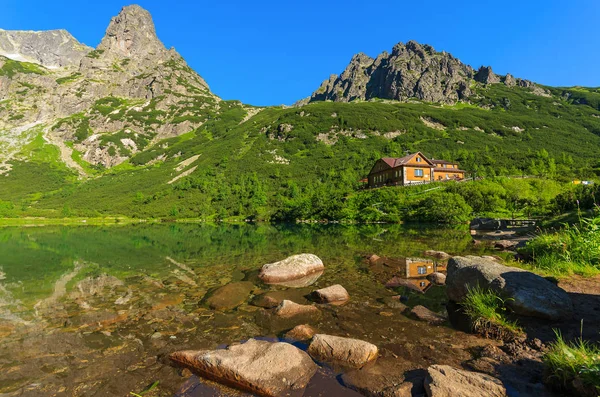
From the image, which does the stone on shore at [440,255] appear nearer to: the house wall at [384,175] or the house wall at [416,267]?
the house wall at [416,267]

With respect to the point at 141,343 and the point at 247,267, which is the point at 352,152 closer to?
the point at 247,267

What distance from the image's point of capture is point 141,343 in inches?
319

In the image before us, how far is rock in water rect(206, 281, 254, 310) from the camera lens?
11086 millimetres

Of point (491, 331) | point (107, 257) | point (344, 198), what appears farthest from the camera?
point (344, 198)

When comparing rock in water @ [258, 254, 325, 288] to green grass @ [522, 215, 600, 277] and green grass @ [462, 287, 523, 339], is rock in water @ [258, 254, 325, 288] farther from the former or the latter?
green grass @ [522, 215, 600, 277]

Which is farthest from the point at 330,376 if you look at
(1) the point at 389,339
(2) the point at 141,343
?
(2) the point at 141,343

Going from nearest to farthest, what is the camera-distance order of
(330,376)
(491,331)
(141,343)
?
(330,376) → (491,331) → (141,343)

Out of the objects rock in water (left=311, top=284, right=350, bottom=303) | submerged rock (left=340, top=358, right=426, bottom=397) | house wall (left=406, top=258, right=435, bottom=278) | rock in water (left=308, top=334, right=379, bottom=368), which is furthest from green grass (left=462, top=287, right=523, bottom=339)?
house wall (left=406, top=258, right=435, bottom=278)

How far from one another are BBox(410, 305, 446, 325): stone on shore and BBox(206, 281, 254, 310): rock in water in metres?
6.34

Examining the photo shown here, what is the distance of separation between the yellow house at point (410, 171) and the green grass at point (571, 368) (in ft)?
256

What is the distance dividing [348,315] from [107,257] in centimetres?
2463

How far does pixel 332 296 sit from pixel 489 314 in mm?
5104

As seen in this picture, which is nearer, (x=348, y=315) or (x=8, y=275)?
(x=348, y=315)

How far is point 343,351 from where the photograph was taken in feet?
22.1
